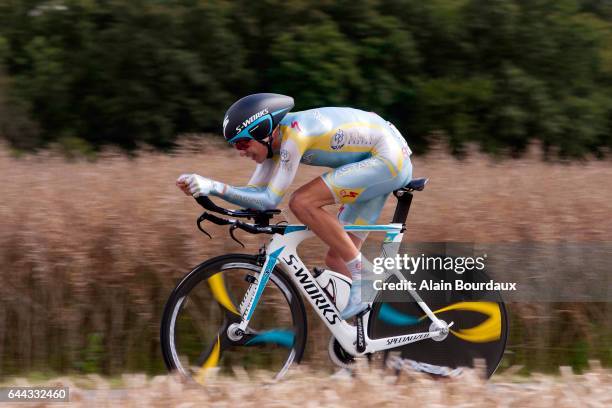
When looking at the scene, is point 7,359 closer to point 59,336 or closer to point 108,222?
point 59,336

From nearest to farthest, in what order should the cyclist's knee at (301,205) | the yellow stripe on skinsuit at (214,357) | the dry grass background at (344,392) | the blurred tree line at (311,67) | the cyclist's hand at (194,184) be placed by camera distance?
the cyclist's hand at (194,184) < the dry grass background at (344,392) < the cyclist's knee at (301,205) < the yellow stripe on skinsuit at (214,357) < the blurred tree line at (311,67)

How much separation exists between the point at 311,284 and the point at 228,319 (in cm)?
49

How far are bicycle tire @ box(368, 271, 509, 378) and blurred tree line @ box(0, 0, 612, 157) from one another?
41.9 ft

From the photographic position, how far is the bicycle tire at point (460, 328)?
18.6 ft

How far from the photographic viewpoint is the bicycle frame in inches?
213

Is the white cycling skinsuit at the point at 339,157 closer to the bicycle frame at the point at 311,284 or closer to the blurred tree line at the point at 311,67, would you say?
the bicycle frame at the point at 311,284

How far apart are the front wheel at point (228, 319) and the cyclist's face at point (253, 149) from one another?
0.56 metres

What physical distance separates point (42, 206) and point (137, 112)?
12039 mm

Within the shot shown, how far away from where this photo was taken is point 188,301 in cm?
549

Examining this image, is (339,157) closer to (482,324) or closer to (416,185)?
(416,185)

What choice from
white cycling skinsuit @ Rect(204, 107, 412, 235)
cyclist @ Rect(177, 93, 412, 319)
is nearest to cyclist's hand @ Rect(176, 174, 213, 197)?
cyclist @ Rect(177, 93, 412, 319)

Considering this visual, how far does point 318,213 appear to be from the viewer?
17.5ft

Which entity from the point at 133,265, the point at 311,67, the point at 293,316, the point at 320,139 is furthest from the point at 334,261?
the point at 311,67

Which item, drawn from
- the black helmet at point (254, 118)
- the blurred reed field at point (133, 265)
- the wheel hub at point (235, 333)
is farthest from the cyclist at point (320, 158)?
the blurred reed field at point (133, 265)
